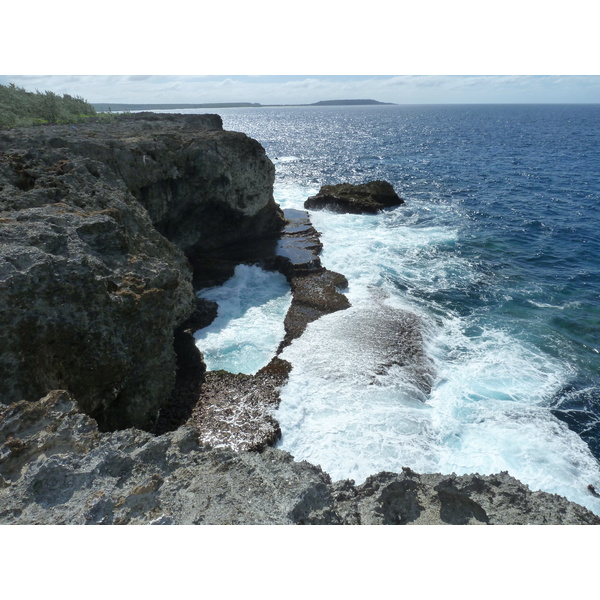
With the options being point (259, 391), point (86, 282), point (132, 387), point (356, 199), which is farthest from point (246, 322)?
point (356, 199)

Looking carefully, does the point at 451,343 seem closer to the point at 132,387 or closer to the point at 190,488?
the point at 132,387

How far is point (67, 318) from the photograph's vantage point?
11398 millimetres

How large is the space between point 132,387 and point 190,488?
804cm

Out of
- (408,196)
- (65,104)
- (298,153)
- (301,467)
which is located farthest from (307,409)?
(298,153)

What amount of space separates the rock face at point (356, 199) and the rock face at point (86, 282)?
79.6 ft

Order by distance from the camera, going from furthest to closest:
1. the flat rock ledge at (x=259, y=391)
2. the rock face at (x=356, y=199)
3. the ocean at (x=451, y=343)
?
the rock face at (x=356, y=199)
the flat rock ledge at (x=259, y=391)
the ocean at (x=451, y=343)

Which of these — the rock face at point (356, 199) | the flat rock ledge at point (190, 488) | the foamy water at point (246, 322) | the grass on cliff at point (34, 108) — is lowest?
the foamy water at point (246, 322)

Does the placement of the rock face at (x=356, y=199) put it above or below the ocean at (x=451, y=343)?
above

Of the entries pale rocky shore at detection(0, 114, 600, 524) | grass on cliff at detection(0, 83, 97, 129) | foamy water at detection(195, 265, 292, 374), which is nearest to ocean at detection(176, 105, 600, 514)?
foamy water at detection(195, 265, 292, 374)

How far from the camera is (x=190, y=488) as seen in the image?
21.9 feet

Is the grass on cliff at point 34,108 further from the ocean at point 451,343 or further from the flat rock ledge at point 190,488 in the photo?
the flat rock ledge at point 190,488

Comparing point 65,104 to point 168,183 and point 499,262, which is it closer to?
point 168,183

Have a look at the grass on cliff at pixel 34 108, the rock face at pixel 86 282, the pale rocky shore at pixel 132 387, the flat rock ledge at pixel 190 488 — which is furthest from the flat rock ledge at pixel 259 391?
the grass on cliff at pixel 34 108

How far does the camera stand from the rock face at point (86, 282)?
10.7 m
